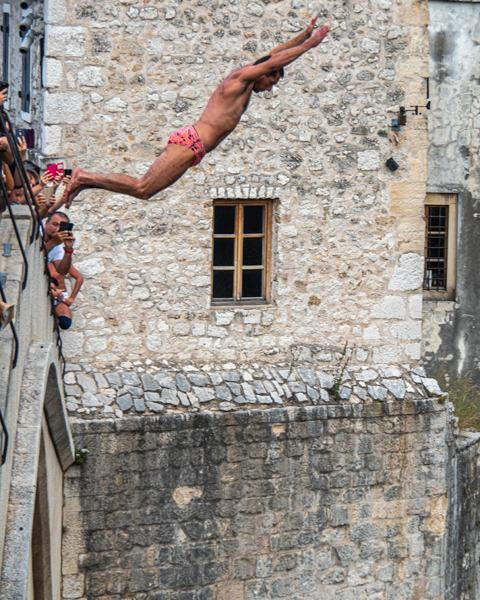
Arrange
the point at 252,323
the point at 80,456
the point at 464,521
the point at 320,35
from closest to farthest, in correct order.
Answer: the point at 320,35 → the point at 80,456 → the point at 252,323 → the point at 464,521

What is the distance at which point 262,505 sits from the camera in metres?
8.80

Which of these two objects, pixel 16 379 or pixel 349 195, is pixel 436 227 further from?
pixel 16 379

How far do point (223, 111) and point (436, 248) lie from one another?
7.43 metres

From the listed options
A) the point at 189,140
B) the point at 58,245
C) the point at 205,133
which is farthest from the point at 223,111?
the point at 58,245

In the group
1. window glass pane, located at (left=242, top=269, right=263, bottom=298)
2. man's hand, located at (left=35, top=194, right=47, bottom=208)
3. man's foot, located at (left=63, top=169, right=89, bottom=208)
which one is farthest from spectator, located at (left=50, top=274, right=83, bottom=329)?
window glass pane, located at (left=242, top=269, right=263, bottom=298)

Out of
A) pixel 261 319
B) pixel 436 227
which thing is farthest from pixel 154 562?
pixel 436 227

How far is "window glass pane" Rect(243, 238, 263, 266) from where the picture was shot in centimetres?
913

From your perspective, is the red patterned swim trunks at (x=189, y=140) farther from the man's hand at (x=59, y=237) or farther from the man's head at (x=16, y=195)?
the man's head at (x=16, y=195)

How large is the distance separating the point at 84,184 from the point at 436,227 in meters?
8.17

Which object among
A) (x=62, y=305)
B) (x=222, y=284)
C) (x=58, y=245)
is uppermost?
(x=58, y=245)

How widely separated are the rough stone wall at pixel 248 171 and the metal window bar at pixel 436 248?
457cm

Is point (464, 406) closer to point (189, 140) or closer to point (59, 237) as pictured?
point (189, 140)

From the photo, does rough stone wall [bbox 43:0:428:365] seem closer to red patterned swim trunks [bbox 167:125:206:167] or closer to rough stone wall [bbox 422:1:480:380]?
red patterned swim trunks [bbox 167:125:206:167]

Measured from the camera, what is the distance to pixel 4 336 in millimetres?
4672
